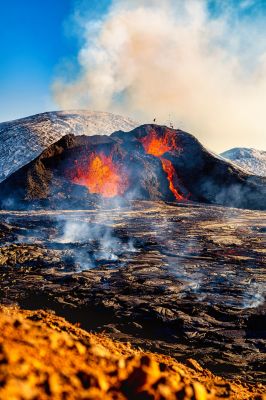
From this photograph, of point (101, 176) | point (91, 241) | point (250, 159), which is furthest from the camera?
point (250, 159)

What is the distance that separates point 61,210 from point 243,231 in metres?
12.0

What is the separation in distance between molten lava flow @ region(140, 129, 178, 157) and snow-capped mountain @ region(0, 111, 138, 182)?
45.1ft

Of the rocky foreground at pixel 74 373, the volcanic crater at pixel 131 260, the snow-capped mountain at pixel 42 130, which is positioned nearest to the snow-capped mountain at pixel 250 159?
the snow-capped mountain at pixel 42 130

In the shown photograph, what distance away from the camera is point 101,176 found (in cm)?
2769

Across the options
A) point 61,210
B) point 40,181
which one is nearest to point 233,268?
point 61,210

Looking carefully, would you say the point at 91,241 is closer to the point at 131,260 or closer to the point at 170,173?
the point at 131,260

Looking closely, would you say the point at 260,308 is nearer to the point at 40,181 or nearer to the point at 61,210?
the point at 61,210

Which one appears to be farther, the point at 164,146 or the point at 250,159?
the point at 250,159

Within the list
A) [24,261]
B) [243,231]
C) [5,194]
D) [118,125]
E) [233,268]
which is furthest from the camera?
[118,125]

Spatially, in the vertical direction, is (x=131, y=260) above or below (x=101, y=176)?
below

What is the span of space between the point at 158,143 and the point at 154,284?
2760cm

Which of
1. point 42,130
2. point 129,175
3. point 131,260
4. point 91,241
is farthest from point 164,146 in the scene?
point 131,260

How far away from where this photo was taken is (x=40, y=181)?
25203 mm

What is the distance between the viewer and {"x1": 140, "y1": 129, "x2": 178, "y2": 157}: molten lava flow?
1310 inches
